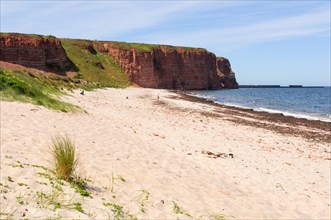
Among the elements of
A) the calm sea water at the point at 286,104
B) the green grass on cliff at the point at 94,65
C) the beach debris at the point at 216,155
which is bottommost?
the calm sea water at the point at 286,104

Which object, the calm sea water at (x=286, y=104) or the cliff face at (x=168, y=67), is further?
the cliff face at (x=168, y=67)

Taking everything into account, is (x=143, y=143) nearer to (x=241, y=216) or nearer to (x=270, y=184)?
(x=270, y=184)

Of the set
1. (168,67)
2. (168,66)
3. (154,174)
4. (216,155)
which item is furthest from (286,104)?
(168,66)

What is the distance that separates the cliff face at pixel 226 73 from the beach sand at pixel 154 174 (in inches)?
6169

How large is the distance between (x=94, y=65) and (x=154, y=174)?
90.9 metres

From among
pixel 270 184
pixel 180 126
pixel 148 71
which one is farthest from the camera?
pixel 148 71

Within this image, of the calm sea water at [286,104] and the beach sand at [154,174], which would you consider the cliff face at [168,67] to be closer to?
the calm sea water at [286,104]

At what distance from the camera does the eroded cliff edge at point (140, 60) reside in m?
78.3

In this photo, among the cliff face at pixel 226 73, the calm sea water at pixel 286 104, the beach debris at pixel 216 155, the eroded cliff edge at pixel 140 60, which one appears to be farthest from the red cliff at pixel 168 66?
the beach debris at pixel 216 155

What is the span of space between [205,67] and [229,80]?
110ft

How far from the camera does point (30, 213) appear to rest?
5.57 m

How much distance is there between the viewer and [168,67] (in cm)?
13125

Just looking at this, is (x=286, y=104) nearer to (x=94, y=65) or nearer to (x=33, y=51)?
(x=94, y=65)

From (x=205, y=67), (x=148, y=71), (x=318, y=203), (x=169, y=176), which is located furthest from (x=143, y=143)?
(x=205, y=67)
